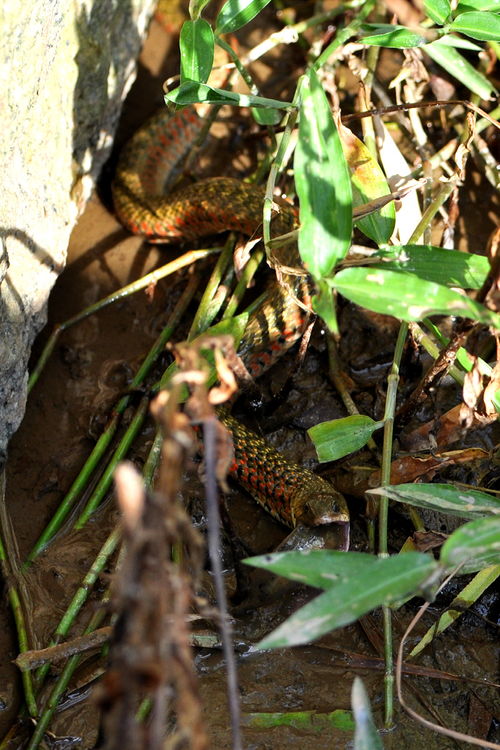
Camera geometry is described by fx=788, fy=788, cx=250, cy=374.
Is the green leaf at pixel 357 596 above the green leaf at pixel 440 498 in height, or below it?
above

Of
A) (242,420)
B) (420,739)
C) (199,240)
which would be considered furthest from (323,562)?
(199,240)

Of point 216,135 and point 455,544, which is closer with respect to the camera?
point 455,544

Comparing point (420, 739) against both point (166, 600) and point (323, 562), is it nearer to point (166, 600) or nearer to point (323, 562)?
point (323, 562)

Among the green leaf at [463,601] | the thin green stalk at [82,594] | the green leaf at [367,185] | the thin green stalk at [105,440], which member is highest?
the green leaf at [367,185]

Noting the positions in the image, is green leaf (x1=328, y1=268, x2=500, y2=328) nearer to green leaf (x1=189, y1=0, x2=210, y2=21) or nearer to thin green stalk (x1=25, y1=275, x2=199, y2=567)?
green leaf (x1=189, y1=0, x2=210, y2=21)

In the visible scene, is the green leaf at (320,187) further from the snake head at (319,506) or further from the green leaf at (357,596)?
the snake head at (319,506)

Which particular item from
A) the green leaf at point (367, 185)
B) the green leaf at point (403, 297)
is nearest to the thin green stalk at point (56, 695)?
the green leaf at point (403, 297)

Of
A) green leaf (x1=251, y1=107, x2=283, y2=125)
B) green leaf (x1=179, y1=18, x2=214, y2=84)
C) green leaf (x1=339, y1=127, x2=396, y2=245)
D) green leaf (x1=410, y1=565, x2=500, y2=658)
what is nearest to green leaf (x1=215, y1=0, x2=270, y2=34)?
green leaf (x1=179, y1=18, x2=214, y2=84)
